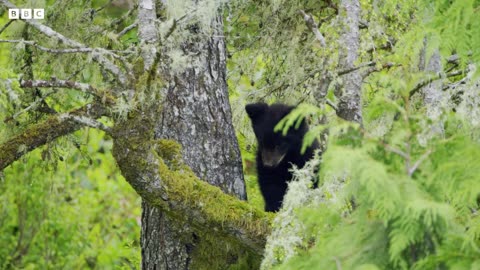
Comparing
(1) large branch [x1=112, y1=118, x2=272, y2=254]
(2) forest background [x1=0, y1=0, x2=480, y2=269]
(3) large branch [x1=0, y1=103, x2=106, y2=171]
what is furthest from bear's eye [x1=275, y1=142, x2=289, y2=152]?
(3) large branch [x1=0, y1=103, x2=106, y2=171]

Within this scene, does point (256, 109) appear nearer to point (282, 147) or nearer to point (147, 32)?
point (282, 147)

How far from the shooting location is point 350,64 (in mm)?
5512

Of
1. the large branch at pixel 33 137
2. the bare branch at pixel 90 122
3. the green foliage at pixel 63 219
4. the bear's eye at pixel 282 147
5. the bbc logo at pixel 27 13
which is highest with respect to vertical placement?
the green foliage at pixel 63 219

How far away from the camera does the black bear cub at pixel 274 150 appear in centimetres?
746

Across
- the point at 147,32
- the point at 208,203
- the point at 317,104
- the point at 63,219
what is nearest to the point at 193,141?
the point at 208,203

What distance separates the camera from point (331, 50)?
19.8 feet

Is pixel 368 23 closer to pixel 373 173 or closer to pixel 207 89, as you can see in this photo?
pixel 207 89

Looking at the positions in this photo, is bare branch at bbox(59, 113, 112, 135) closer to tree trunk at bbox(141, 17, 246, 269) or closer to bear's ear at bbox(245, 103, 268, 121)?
tree trunk at bbox(141, 17, 246, 269)

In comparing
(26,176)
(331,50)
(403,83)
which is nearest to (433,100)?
(331,50)

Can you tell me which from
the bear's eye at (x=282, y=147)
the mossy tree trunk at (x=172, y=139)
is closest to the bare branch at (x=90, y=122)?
the mossy tree trunk at (x=172, y=139)

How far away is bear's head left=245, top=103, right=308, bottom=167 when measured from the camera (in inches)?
293

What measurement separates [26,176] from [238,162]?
22.5 feet

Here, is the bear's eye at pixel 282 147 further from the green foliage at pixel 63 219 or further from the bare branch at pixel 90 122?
the green foliage at pixel 63 219

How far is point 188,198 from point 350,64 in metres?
1.23
